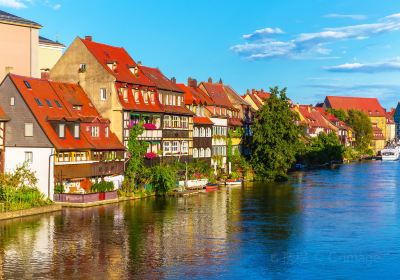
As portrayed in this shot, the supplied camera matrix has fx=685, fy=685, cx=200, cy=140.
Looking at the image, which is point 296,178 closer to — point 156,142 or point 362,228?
point 156,142

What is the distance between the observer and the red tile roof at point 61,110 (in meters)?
57.5

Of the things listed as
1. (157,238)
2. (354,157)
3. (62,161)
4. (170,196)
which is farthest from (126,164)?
(354,157)

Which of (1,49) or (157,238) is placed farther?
(1,49)

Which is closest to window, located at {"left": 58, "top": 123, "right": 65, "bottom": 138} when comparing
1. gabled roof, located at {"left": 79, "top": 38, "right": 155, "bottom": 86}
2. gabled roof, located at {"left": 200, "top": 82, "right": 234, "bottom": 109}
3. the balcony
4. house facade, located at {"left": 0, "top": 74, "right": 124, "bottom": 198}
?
house facade, located at {"left": 0, "top": 74, "right": 124, "bottom": 198}

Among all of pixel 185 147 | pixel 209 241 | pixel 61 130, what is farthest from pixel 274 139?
pixel 209 241

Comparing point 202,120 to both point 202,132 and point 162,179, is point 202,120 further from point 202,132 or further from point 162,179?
point 162,179

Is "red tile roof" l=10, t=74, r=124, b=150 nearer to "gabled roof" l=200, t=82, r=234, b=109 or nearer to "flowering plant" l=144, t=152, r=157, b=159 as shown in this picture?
"flowering plant" l=144, t=152, r=157, b=159

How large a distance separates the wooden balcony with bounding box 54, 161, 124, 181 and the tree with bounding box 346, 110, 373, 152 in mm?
129922

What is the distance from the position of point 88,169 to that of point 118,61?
16775 millimetres

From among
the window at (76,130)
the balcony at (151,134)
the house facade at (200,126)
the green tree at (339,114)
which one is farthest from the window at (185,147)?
the green tree at (339,114)

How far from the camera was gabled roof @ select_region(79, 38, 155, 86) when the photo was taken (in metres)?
69.0

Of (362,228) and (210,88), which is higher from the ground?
(210,88)

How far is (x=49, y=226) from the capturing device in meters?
47.2

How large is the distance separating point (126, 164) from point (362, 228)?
25654 mm
